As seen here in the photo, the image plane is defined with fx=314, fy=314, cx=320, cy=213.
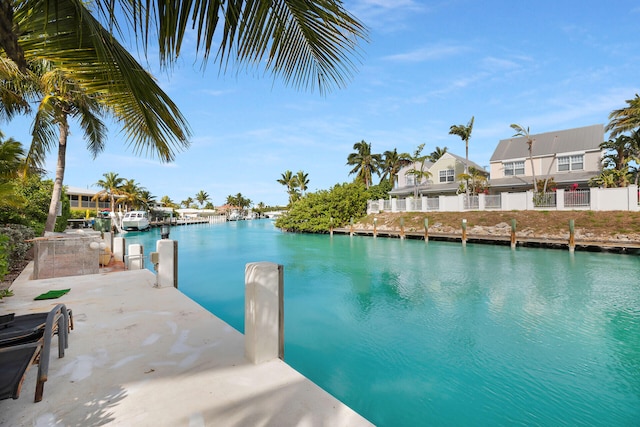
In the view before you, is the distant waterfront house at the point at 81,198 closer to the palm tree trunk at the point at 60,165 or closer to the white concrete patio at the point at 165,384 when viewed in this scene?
the palm tree trunk at the point at 60,165

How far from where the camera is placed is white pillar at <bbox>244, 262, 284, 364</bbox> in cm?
350

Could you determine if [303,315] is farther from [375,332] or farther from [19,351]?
[19,351]

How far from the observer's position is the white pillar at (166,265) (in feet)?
22.6

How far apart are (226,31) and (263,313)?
109 inches

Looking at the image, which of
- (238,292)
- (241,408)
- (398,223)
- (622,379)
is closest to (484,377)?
(622,379)

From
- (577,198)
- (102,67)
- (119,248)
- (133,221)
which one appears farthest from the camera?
(133,221)

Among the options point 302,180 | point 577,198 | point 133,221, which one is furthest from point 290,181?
point 577,198

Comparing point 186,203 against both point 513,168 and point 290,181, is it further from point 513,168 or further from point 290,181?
point 513,168

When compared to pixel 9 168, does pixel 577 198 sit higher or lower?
Answer: lower

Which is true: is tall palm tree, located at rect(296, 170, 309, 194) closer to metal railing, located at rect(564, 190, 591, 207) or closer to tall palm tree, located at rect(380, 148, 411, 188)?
tall palm tree, located at rect(380, 148, 411, 188)

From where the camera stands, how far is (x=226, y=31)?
6.11 ft

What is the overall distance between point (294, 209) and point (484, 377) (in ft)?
118

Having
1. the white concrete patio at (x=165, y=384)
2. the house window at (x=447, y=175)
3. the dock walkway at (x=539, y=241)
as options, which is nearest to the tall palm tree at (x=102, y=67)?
the white concrete patio at (x=165, y=384)

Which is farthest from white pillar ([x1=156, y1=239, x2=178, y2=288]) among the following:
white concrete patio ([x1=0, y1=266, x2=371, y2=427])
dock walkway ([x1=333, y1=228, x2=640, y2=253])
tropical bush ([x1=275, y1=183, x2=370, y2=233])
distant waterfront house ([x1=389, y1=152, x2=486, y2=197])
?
distant waterfront house ([x1=389, y1=152, x2=486, y2=197])
